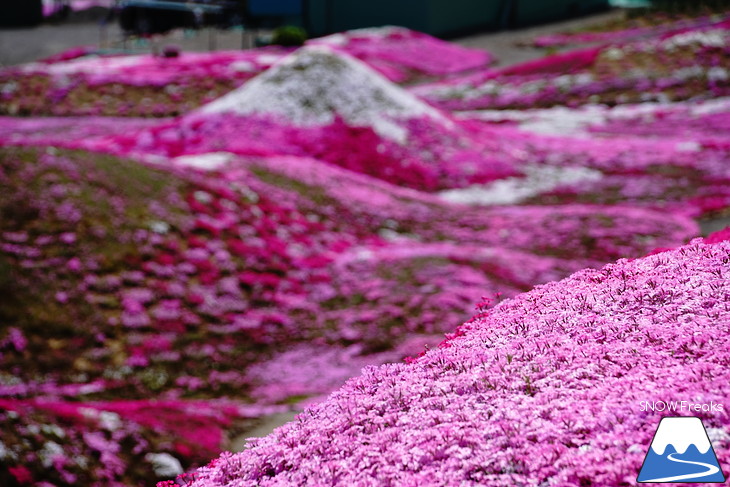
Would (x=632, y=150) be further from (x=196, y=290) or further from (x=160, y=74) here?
(x=160, y=74)

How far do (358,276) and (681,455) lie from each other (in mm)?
15078

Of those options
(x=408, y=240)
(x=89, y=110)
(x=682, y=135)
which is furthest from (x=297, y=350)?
(x=89, y=110)

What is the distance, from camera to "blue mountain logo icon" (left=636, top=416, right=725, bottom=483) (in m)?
3.88

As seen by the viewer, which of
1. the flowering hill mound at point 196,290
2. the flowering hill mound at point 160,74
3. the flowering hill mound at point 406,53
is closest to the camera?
the flowering hill mound at point 196,290

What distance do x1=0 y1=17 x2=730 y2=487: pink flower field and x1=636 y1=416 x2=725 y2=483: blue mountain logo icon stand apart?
97 millimetres

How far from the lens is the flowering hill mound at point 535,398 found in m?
4.42

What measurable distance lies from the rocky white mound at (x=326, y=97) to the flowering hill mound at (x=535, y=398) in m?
26.4

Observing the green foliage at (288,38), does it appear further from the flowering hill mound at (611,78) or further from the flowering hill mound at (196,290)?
the flowering hill mound at (196,290)

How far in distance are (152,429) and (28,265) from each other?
6.08 metres

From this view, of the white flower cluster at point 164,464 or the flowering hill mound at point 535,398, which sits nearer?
the flowering hill mound at point 535,398

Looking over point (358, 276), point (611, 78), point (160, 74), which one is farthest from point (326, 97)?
point (611, 78)

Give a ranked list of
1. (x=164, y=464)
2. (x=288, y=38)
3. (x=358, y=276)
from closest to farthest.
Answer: (x=164, y=464)
(x=358, y=276)
(x=288, y=38)

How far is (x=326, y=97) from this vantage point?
33.5 metres

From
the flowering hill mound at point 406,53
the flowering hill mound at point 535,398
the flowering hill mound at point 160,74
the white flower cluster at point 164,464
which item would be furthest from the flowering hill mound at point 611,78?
the flowering hill mound at point 535,398
